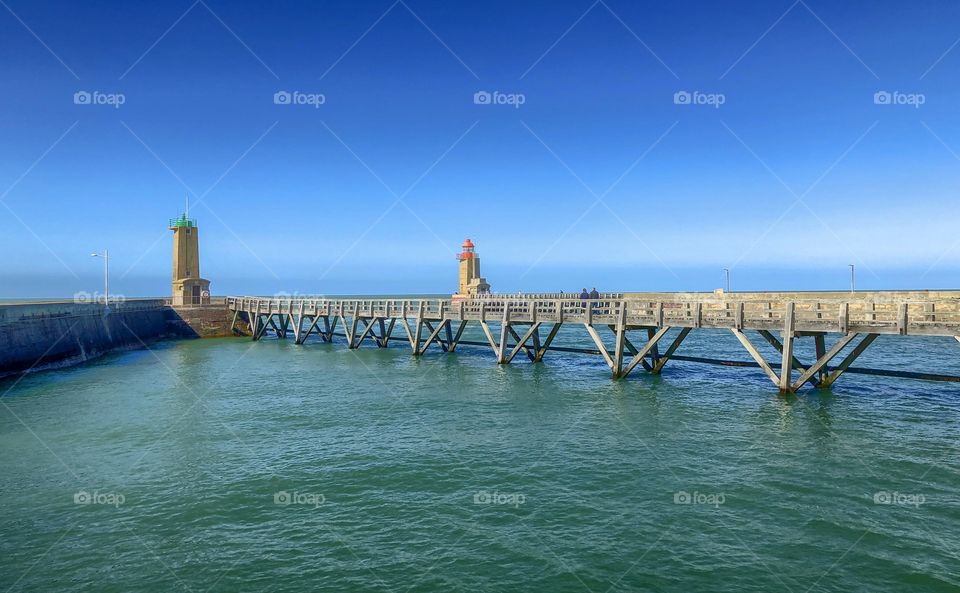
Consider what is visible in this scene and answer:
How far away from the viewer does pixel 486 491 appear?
35.7 ft

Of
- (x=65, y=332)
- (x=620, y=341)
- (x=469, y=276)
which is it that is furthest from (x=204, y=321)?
(x=620, y=341)

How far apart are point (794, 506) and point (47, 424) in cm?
1971

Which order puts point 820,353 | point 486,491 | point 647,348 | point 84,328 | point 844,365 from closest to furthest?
point 486,491, point 844,365, point 820,353, point 647,348, point 84,328

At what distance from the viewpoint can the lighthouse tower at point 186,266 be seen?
48.5 m

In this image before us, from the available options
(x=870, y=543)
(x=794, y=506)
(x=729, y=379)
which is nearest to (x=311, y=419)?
(x=794, y=506)

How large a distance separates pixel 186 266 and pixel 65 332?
775 inches
